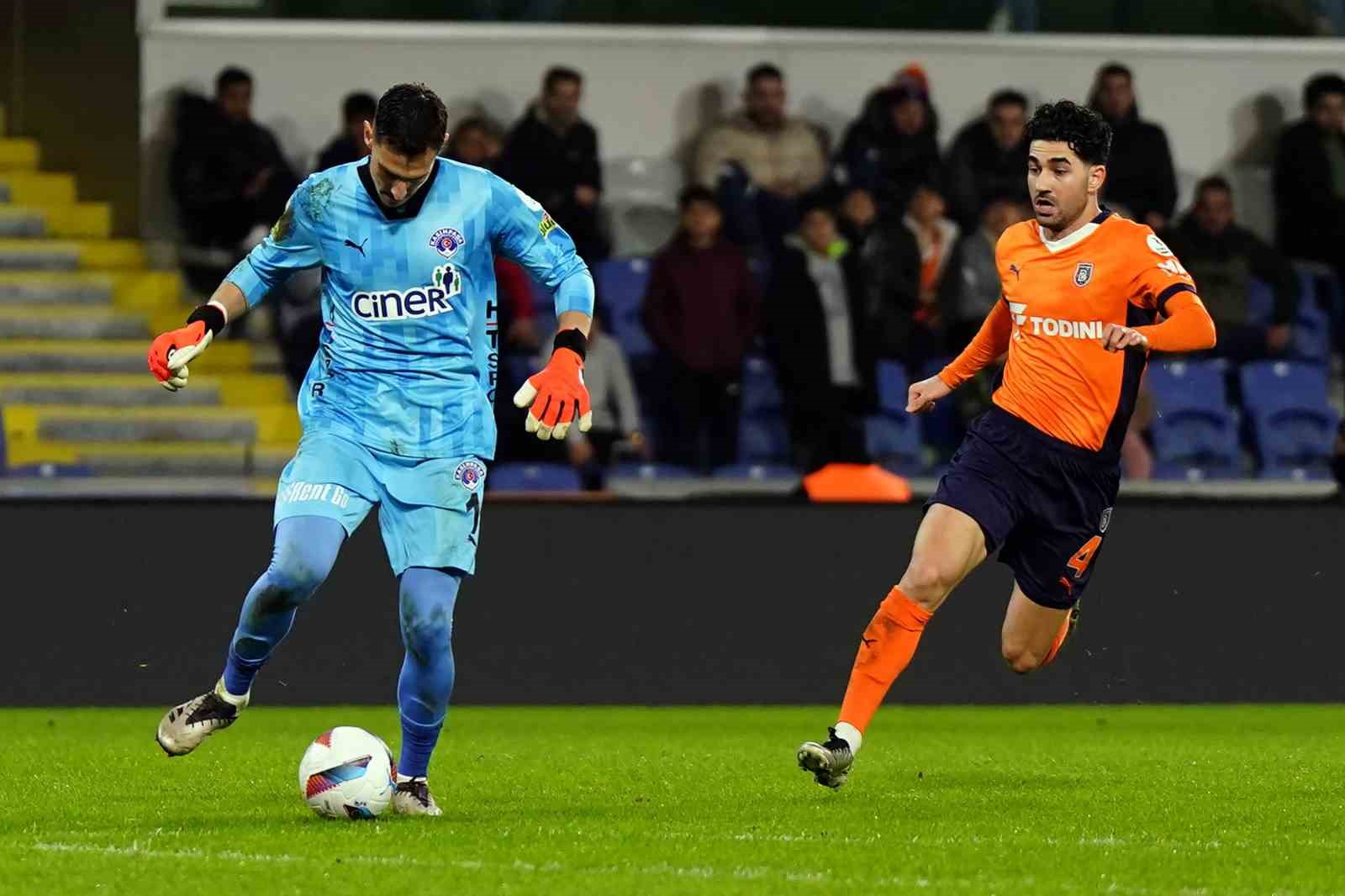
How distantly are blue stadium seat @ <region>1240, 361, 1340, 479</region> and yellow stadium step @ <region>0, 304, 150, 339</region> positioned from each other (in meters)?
6.49

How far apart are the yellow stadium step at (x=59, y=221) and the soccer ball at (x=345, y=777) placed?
8.83 meters

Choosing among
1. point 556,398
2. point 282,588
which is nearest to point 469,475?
point 556,398

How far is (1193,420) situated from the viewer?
14398mm

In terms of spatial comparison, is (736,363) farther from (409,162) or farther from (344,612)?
(409,162)

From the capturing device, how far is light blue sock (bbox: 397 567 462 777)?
6430 mm

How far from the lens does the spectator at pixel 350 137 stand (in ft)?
45.0

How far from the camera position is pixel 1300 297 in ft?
49.5

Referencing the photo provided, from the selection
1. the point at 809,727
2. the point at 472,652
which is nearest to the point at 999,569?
the point at 809,727

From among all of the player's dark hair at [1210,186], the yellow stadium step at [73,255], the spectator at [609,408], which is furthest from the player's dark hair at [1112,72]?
the yellow stadium step at [73,255]

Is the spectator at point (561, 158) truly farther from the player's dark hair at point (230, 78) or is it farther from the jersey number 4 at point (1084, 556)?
the jersey number 4 at point (1084, 556)

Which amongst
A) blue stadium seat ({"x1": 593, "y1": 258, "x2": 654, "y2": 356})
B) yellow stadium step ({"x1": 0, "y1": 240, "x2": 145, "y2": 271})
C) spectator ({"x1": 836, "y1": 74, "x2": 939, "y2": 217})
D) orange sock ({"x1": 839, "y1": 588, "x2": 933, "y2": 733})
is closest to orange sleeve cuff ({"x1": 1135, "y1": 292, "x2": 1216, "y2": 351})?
orange sock ({"x1": 839, "y1": 588, "x2": 933, "y2": 733})

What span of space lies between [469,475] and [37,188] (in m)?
9.10

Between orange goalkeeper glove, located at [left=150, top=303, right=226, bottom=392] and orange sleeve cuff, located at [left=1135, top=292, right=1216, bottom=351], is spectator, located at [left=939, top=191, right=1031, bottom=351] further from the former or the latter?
orange goalkeeper glove, located at [left=150, top=303, right=226, bottom=392]

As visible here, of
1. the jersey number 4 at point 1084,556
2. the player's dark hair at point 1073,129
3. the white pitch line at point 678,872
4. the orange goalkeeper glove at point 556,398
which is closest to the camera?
the white pitch line at point 678,872
